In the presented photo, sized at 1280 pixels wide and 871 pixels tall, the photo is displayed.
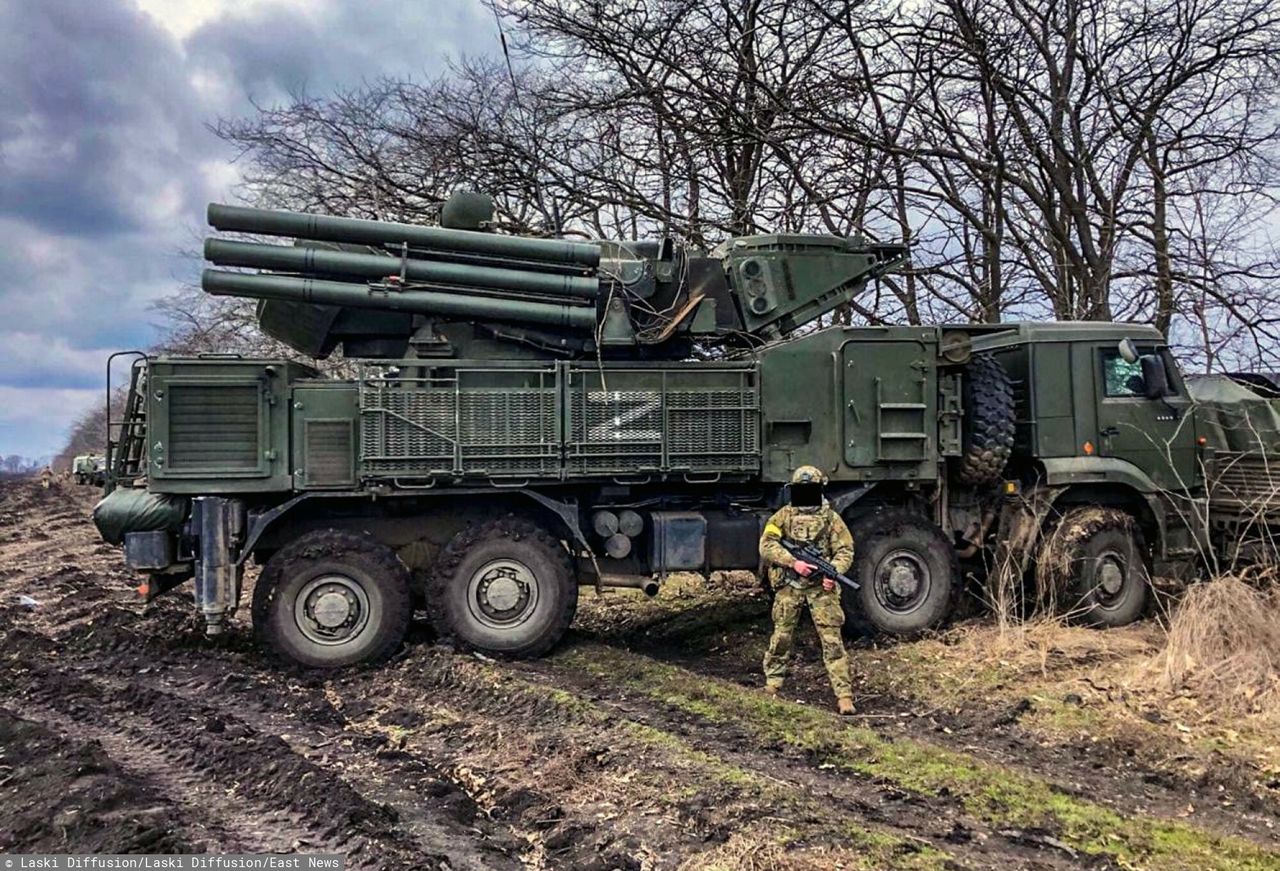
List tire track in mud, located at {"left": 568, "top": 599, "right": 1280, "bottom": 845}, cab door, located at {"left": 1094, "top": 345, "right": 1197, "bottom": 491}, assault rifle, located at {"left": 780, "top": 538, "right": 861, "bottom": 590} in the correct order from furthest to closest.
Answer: cab door, located at {"left": 1094, "top": 345, "right": 1197, "bottom": 491}, assault rifle, located at {"left": 780, "top": 538, "right": 861, "bottom": 590}, tire track in mud, located at {"left": 568, "top": 599, "right": 1280, "bottom": 845}

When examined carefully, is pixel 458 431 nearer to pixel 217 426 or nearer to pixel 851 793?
pixel 217 426

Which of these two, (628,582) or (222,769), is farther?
(628,582)

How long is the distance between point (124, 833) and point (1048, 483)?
758 centimetres

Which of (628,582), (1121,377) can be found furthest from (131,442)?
(1121,377)

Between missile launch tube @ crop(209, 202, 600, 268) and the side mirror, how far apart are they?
5262 millimetres

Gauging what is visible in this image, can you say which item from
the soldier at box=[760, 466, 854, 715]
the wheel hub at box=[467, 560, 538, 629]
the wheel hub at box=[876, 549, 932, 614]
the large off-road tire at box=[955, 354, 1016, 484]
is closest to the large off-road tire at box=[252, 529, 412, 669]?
the wheel hub at box=[467, 560, 538, 629]

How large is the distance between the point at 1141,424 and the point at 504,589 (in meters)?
6.09

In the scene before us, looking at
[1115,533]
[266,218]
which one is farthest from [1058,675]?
[266,218]

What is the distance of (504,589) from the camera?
304 inches

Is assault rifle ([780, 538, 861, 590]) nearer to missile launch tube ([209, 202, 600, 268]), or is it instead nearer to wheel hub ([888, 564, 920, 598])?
wheel hub ([888, 564, 920, 598])

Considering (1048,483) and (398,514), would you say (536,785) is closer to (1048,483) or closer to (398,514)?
(398,514)

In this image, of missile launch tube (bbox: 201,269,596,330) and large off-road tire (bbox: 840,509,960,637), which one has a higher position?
missile launch tube (bbox: 201,269,596,330)

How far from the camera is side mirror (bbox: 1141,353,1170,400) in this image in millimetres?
9156

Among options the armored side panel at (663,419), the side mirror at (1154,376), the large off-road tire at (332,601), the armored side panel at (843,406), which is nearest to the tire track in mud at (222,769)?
the large off-road tire at (332,601)
